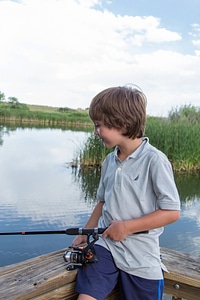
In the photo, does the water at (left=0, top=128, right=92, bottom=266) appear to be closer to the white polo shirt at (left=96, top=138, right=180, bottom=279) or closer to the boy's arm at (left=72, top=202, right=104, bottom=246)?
the boy's arm at (left=72, top=202, right=104, bottom=246)

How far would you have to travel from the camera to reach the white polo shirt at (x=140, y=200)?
3.72 feet

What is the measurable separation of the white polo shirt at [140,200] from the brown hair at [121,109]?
100 mm

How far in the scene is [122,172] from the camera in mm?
1220

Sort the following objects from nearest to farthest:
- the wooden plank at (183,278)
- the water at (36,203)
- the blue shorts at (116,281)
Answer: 1. the blue shorts at (116,281)
2. the wooden plank at (183,278)
3. the water at (36,203)

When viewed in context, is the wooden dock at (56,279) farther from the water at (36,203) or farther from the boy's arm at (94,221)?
the water at (36,203)

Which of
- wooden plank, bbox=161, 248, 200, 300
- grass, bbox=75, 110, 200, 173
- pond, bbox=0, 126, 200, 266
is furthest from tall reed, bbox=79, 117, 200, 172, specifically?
wooden plank, bbox=161, 248, 200, 300

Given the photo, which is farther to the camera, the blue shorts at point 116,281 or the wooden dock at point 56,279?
the blue shorts at point 116,281

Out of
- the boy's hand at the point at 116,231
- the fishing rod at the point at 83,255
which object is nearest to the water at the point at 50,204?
the fishing rod at the point at 83,255

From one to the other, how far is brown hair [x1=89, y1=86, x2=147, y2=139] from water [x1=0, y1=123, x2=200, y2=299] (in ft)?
8.09

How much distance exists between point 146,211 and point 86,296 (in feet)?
1.14

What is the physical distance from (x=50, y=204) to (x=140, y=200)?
4140mm

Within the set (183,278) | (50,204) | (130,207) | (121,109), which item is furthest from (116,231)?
(50,204)

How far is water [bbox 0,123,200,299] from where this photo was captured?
3.71 metres

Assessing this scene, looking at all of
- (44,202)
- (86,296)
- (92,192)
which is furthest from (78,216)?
(86,296)
